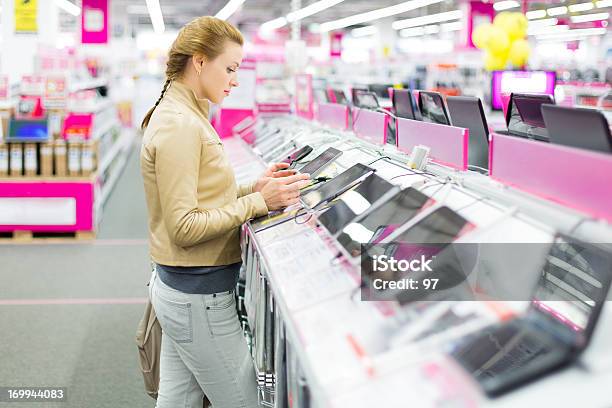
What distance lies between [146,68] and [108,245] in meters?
21.9

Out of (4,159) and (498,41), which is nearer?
(4,159)

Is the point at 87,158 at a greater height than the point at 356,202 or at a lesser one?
lesser

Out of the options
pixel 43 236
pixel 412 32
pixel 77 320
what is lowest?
pixel 77 320

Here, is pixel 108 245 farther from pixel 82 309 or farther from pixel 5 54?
pixel 5 54

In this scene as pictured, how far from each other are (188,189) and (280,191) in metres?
0.44

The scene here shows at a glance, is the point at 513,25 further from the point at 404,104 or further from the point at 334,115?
the point at 404,104

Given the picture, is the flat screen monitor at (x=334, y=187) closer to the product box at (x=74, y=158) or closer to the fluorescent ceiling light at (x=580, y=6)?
the product box at (x=74, y=158)

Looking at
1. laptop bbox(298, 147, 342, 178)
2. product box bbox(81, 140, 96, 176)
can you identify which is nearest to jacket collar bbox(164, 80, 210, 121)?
laptop bbox(298, 147, 342, 178)

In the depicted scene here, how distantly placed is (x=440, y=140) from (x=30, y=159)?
17.5 feet

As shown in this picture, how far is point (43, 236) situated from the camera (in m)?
7.17

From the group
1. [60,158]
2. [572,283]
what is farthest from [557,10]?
[572,283]

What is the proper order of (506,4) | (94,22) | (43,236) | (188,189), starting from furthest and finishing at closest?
(506,4), (94,22), (43,236), (188,189)

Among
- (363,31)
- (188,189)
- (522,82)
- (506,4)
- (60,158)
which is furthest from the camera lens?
(363,31)

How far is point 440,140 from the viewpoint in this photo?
2744 millimetres
